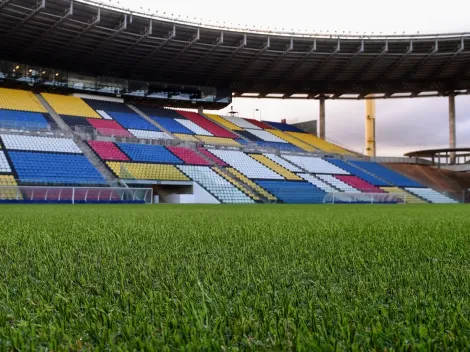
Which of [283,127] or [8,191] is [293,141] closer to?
[283,127]

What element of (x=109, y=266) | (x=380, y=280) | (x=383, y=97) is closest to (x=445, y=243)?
(x=380, y=280)

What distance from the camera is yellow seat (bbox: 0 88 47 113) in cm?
2515

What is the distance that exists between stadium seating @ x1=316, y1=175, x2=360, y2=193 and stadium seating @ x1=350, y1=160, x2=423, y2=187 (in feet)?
17.7

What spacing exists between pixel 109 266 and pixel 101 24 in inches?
985

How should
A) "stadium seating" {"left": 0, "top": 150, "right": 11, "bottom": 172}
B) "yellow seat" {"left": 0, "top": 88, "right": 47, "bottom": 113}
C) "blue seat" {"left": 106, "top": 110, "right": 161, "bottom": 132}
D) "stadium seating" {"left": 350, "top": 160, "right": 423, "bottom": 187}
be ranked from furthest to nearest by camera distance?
"stadium seating" {"left": 350, "top": 160, "right": 423, "bottom": 187} < "blue seat" {"left": 106, "top": 110, "right": 161, "bottom": 132} < "yellow seat" {"left": 0, "top": 88, "right": 47, "bottom": 113} < "stadium seating" {"left": 0, "top": 150, "right": 11, "bottom": 172}

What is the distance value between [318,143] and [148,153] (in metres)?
16.6

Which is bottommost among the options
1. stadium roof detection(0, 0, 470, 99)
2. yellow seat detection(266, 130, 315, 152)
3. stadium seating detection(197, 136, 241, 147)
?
stadium seating detection(197, 136, 241, 147)

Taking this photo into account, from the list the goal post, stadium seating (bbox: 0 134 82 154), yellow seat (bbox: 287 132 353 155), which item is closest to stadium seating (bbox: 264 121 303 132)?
yellow seat (bbox: 287 132 353 155)

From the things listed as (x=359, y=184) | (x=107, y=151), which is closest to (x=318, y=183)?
(x=359, y=184)

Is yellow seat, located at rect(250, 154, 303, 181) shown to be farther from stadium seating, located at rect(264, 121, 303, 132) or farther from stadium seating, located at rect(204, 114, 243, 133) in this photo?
stadium seating, located at rect(264, 121, 303, 132)

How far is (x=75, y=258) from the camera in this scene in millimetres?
2188

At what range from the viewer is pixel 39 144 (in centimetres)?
2128

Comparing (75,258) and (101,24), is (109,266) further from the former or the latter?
(101,24)

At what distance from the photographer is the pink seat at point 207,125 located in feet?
102
